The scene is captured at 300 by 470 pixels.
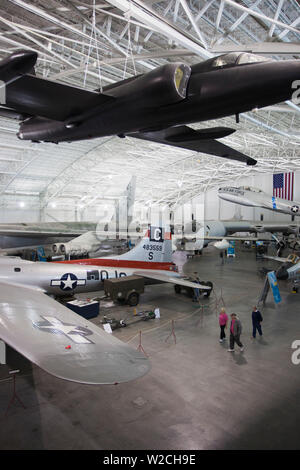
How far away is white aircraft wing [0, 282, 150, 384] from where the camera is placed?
3.29 m

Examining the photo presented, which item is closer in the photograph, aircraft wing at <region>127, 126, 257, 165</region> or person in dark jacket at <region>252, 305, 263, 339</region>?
aircraft wing at <region>127, 126, 257, 165</region>

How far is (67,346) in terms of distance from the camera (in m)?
4.12

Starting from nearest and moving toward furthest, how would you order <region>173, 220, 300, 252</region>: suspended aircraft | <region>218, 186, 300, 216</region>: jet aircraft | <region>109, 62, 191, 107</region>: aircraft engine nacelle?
<region>109, 62, 191, 107</region>: aircraft engine nacelle, <region>218, 186, 300, 216</region>: jet aircraft, <region>173, 220, 300, 252</region>: suspended aircraft

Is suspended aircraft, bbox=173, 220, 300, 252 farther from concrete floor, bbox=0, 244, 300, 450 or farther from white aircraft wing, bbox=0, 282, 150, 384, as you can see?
white aircraft wing, bbox=0, 282, 150, 384

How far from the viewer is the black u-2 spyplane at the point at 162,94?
450 cm

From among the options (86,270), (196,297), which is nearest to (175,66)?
(86,270)

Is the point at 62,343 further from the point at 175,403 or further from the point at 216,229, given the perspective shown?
the point at 216,229

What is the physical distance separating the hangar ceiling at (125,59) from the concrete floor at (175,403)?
8041 millimetres

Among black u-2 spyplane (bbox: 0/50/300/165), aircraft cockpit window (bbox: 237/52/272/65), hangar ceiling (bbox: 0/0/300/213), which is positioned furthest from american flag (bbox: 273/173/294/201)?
black u-2 spyplane (bbox: 0/50/300/165)

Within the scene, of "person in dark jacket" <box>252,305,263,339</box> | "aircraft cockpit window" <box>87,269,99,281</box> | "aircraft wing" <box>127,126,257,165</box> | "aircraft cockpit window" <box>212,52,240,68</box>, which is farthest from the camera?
"aircraft cockpit window" <box>87,269,99,281</box>

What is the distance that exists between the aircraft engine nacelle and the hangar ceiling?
273cm

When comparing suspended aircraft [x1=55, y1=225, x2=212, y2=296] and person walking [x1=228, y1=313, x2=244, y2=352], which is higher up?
suspended aircraft [x1=55, y1=225, x2=212, y2=296]
